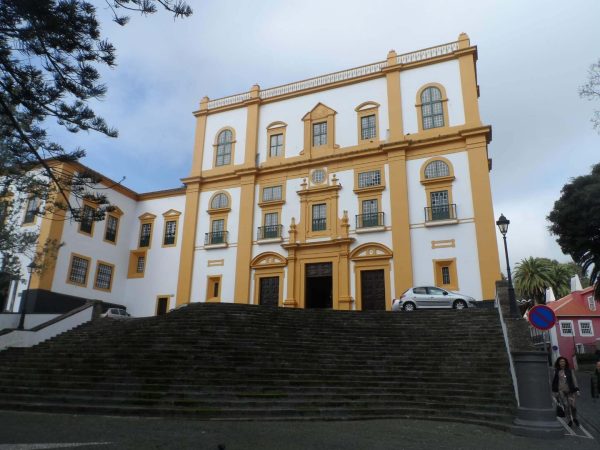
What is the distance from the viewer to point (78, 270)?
24422 mm

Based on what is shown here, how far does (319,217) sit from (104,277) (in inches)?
523

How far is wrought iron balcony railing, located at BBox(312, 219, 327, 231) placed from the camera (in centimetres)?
2395

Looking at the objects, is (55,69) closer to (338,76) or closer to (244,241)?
(244,241)

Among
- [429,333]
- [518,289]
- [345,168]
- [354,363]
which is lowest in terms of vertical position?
[354,363]

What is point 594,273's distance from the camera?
26.5 meters

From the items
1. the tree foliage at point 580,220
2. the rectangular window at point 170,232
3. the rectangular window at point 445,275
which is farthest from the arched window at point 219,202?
the tree foliage at point 580,220

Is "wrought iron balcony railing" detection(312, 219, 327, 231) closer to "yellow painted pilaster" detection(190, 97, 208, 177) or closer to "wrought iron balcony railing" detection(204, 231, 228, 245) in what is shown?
"wrought iron balcony railing" detection(204, 231, 228, 245)

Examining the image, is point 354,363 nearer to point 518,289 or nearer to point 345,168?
point 345,168

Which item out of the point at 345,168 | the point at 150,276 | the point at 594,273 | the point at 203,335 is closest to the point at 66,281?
the point at 150,276

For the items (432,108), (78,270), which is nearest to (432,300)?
(432,108)

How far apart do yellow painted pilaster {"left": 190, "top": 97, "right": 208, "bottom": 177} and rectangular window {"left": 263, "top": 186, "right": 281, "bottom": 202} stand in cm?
501

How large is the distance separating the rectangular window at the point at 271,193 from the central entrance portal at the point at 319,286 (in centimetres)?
458

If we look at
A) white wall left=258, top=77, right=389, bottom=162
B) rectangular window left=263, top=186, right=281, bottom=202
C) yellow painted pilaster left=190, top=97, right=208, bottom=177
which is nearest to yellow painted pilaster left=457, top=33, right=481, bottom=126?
white wall left=258, top=77, right=389, bottom=162

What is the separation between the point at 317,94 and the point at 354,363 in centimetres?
1905
